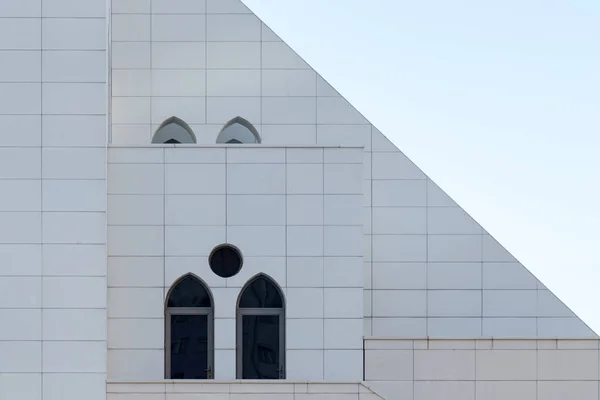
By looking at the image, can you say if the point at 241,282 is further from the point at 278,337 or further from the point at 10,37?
the point at 10,37

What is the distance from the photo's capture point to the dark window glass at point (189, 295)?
1211cm

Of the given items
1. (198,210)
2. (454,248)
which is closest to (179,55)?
(198,210)

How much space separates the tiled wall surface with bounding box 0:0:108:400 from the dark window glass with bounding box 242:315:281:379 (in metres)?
1.90

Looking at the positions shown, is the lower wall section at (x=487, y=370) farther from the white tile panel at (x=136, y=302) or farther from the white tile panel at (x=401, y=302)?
the white tile panel at (x=136, y=302)

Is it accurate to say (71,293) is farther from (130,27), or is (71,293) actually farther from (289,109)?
(130,27)

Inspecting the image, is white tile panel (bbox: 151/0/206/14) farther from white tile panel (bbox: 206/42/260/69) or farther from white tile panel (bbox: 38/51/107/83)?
white tile panel (bbox: 38/51/107/83)

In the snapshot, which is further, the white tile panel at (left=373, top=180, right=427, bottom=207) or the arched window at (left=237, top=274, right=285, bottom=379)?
the white tile panel at (left=373, top=180, right=427, bottom=207)

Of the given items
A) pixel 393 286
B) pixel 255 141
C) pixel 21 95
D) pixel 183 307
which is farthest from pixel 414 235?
pixel 21 95

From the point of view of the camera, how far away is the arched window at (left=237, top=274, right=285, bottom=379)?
12133 millimetres

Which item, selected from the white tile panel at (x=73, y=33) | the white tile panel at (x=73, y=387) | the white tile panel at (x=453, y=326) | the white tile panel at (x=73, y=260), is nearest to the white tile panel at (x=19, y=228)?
the white tile panel at (x=73, y=260)

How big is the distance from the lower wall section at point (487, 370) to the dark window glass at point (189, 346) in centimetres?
224

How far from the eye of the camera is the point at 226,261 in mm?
12078

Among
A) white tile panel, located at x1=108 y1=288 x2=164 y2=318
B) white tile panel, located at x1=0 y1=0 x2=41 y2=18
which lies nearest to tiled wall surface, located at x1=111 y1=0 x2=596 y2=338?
white tile panel, located at x1=0 y1=0 x2=41 y2=18

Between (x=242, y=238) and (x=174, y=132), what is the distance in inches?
139
